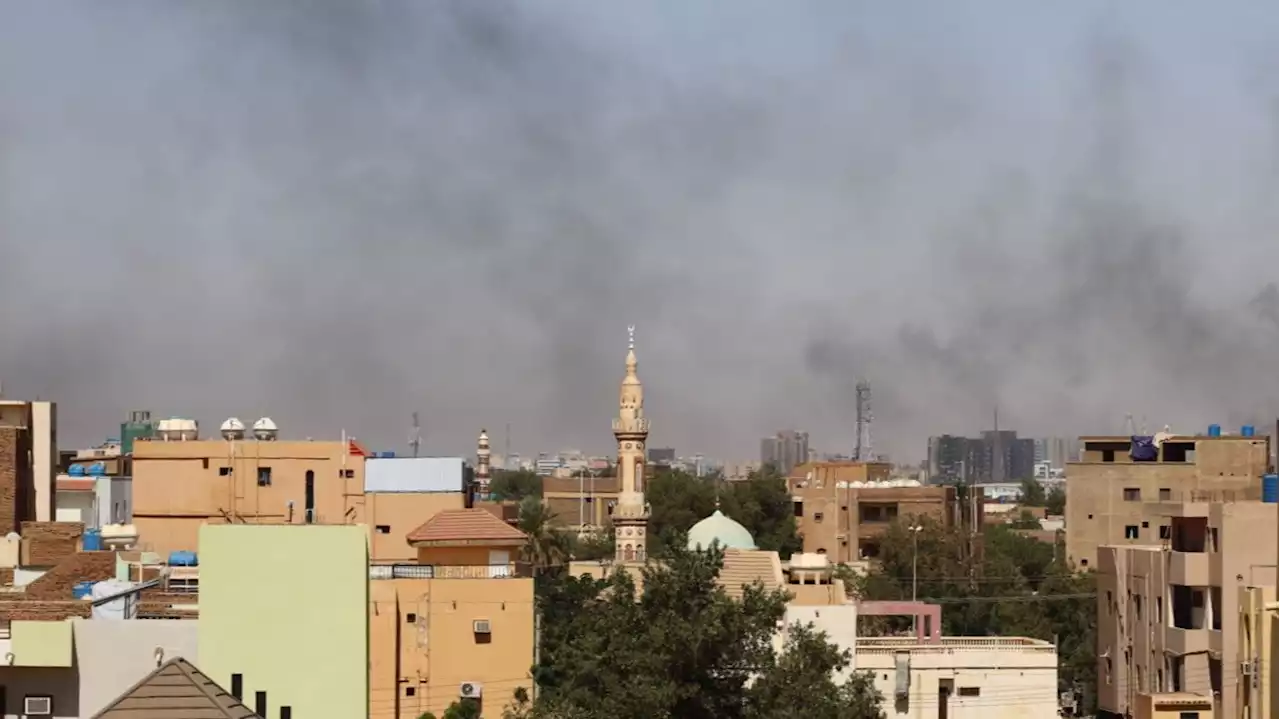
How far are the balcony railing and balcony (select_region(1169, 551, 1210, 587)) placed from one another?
11.6 m

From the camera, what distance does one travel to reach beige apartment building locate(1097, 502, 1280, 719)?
3603cm

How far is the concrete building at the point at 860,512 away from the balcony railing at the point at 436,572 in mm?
47634

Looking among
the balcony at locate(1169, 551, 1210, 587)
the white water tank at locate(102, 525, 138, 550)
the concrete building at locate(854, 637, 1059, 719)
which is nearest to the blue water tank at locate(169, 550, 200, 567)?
the white water tank at locate(102, 525, 138, 550)

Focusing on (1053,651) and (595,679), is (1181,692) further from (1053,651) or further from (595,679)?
(595,679)

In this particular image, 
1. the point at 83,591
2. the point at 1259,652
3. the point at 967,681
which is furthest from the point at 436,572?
the point at 1259,652

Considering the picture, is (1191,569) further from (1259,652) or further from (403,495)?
(403,495)

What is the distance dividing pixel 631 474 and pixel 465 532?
3515 cm

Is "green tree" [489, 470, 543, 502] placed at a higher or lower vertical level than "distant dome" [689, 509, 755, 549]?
higher

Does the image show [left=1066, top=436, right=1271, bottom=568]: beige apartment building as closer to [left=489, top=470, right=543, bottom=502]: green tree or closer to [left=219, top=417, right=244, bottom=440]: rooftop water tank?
[left=219, top=417, right=244, bottom=440]: rooftop water tank

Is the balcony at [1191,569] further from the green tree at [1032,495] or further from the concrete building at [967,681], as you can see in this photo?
the green tree at [1032,495]

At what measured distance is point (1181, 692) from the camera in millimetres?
37500

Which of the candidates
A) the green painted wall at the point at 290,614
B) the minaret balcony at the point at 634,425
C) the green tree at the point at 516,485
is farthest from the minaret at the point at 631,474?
the green tree at the point at 516,485

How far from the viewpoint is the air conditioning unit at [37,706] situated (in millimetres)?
24125

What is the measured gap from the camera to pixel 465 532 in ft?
126
